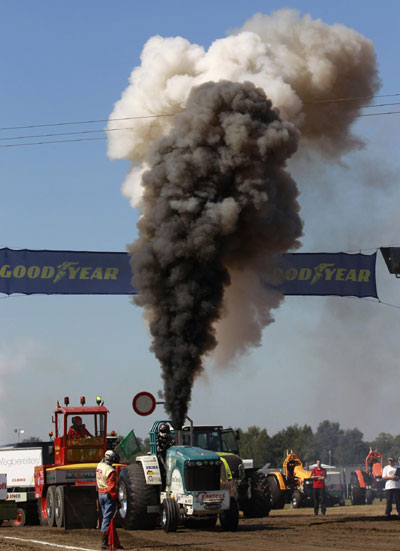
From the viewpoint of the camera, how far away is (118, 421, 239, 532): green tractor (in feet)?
57.7

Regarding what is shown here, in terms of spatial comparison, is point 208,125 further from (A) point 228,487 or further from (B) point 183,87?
(A) point 228,487

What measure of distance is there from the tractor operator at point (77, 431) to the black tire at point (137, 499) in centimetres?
416

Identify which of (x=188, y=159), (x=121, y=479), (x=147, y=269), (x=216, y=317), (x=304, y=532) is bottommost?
(x=304, y=532)

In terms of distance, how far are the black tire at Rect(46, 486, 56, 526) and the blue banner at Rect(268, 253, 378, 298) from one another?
11.3 m

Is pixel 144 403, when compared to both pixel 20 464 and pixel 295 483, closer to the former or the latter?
pixel 20 464

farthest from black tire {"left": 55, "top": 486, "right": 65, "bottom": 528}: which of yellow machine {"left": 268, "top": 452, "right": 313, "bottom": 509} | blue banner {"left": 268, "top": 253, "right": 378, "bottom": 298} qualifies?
yellow machine {"left": 268, "top": 452, "right": 313, "bottom": 509}

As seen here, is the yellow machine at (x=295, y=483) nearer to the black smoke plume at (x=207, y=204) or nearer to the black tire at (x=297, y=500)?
the black tire at (x=297, y=500)

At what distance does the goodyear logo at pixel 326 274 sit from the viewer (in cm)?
2956

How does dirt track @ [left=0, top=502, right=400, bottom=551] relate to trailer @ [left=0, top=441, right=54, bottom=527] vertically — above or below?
below

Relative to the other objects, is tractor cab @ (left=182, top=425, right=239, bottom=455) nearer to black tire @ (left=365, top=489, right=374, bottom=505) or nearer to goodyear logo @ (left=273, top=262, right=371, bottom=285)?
goodyear logo @ (left=273, top=262, right=371, bottom=285)

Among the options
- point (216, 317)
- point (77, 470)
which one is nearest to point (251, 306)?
point (216, 317)

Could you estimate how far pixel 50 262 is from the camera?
28672mm

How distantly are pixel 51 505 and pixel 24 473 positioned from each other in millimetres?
4217

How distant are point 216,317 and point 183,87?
25.0ft
